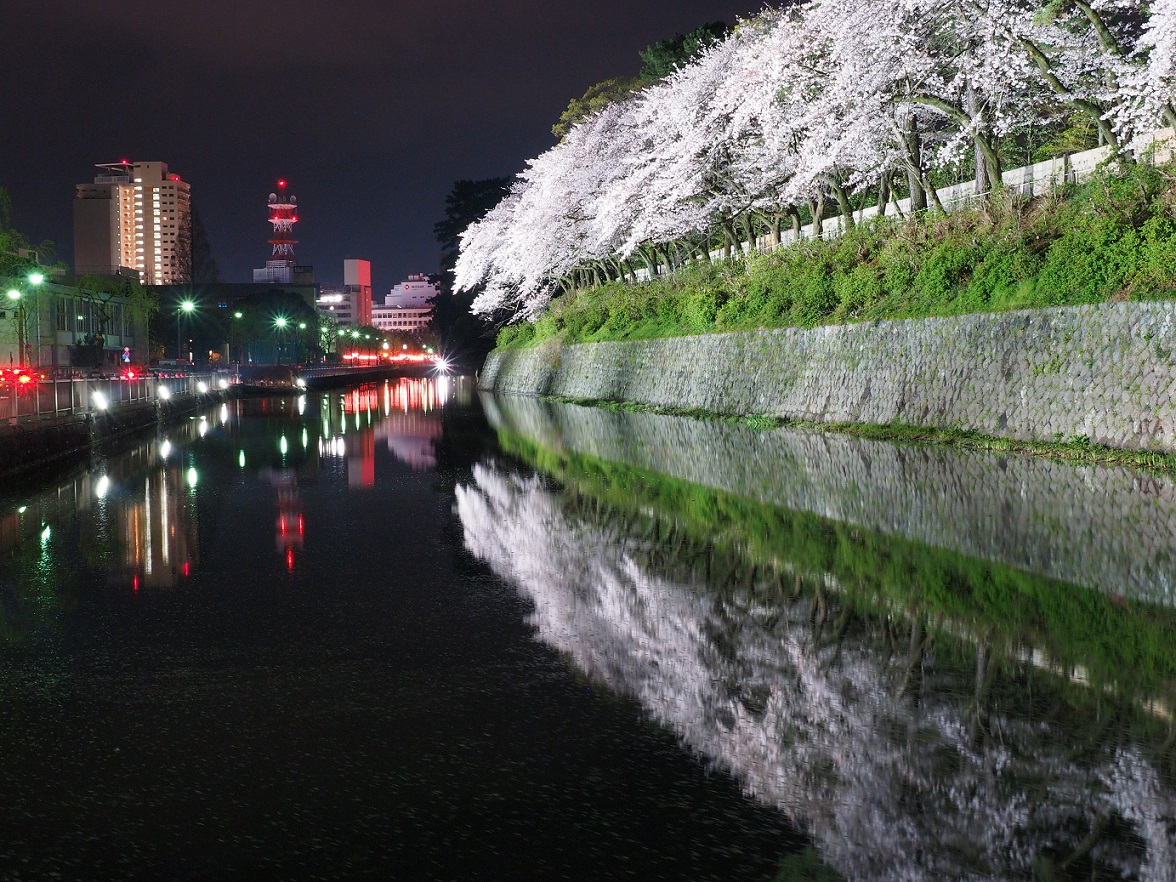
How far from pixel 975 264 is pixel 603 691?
18099mm

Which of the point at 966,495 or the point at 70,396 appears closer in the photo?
the point at 966,495

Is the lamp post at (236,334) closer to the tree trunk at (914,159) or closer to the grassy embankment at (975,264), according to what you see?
the grassy embankment at (975,264)

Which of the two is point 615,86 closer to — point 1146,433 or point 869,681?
point 1146,433

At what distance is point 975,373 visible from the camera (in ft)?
63.4

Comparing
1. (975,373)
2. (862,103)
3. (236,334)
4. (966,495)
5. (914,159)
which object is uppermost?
(862,103)

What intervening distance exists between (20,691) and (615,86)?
5245 cm

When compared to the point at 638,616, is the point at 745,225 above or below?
above

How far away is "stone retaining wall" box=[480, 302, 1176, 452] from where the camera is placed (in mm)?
15727

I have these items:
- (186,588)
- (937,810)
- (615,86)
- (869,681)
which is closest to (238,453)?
(186,588)

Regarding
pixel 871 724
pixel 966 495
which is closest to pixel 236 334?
pixel 966 495

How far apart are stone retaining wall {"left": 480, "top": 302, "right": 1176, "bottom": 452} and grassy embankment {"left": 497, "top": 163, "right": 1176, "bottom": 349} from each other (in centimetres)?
46

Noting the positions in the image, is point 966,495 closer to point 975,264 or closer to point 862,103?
point 975,264

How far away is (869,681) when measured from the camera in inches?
239

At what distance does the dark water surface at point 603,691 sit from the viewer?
4.04 metres
